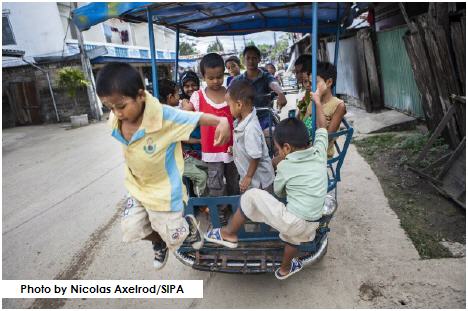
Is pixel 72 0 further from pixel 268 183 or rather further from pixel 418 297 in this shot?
pixel 418 297

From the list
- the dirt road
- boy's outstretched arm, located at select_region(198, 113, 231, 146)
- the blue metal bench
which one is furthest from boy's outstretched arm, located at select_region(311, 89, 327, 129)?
the dirt road

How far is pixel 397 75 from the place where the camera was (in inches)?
281

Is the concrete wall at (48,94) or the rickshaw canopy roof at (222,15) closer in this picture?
the rickshaw canopy roof at (222,15)

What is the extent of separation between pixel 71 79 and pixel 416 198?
13387 millimetres

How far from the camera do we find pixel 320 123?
7.91 feet

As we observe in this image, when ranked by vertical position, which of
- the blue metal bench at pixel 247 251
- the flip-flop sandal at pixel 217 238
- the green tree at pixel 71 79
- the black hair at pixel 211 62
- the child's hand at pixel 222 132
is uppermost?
the green tree at pixel 71 79

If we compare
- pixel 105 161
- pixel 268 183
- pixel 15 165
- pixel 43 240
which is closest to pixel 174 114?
pixel 268 183

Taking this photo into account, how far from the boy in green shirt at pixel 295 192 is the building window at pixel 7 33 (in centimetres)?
1749

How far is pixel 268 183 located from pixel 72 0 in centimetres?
1381

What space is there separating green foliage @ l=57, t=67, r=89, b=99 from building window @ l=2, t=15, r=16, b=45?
3.73 m

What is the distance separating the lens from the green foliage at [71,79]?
13469mm

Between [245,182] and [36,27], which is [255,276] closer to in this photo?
[245,182]
